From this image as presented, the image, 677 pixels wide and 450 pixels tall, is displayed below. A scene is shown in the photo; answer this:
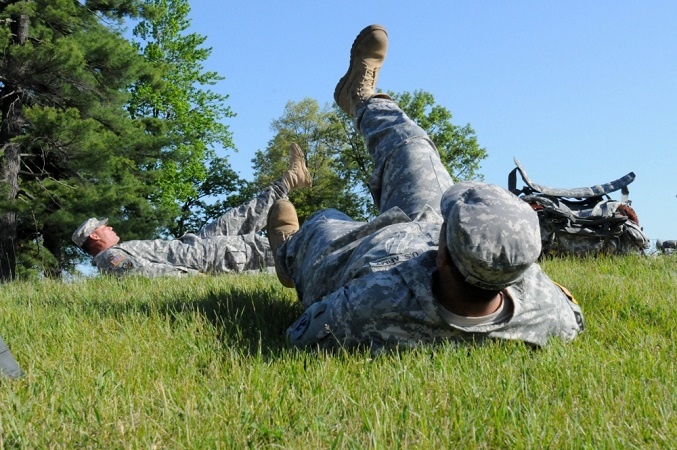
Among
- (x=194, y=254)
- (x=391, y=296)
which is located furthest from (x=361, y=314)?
(x=194, y=254)

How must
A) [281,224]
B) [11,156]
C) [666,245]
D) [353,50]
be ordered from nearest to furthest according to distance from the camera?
[281,224], [353,50], [666,245], [11,156]

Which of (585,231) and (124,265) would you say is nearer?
(585,231)

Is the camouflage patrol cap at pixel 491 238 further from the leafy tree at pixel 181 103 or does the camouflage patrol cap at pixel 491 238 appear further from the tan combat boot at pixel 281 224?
the leafy tree at pixel 181 103

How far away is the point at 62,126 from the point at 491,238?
52.8 ft

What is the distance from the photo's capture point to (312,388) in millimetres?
2699

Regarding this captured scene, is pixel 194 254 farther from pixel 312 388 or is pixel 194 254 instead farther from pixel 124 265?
pixel 312 388

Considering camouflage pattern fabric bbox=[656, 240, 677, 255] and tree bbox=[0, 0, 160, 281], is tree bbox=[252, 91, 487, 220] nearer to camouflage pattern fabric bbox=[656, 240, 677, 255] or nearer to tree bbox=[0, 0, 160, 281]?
tree bbox=[0, 0, 160, 281]

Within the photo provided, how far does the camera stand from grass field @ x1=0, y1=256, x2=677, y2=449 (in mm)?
2229

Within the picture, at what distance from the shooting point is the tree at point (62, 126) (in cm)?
1711

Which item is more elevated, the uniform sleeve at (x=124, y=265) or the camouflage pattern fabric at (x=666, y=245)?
the camouflage pattern fabric at (x=666, y=245)

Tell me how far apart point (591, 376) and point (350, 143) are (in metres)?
28.4

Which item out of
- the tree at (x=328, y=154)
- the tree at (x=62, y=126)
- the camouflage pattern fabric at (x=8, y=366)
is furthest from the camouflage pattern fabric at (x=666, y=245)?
the tree at (x=328, y=154)

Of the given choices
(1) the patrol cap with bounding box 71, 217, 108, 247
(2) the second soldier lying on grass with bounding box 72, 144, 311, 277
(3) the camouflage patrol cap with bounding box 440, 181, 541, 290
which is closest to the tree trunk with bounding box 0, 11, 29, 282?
(2) the second soldier lying on grass with bounding box 72, 144, 311, 277

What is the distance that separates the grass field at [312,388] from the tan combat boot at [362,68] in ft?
7.61
